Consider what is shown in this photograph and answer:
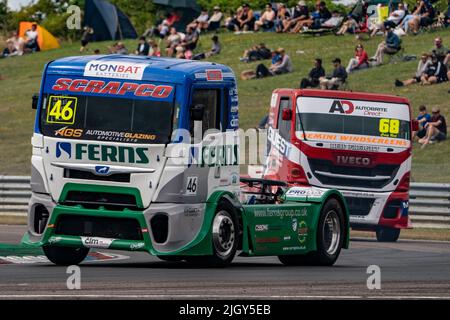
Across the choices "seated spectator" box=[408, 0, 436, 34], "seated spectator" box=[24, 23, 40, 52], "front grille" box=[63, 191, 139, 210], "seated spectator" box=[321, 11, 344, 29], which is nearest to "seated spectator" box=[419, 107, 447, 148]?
"seated spectator" box=[408, 0, 436, 34]

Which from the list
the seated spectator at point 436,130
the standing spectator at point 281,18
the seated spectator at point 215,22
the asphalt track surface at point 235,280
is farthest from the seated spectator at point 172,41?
the asphalt track surface at point 235,280

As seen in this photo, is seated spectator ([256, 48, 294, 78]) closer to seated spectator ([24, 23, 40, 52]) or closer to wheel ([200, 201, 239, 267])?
seated spectator ([24, 23, 40, 52])

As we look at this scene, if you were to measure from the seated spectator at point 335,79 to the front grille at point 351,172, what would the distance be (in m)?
10.2

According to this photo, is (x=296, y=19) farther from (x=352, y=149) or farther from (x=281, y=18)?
(x=352, y=149)

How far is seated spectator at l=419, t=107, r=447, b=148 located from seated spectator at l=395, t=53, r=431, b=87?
3.49 metres

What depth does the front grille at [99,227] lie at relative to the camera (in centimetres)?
1433

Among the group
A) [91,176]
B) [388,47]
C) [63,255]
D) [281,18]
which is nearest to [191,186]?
[91,176]

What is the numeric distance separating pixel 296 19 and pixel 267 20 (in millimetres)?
1384

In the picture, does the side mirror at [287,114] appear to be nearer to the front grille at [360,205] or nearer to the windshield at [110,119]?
the front grille at [360,205]

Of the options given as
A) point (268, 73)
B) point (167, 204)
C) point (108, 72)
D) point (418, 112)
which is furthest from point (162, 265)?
point (268, 73)

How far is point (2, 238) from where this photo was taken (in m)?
20.2

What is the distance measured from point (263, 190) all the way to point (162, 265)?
1.96 metres

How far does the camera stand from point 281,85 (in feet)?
119
